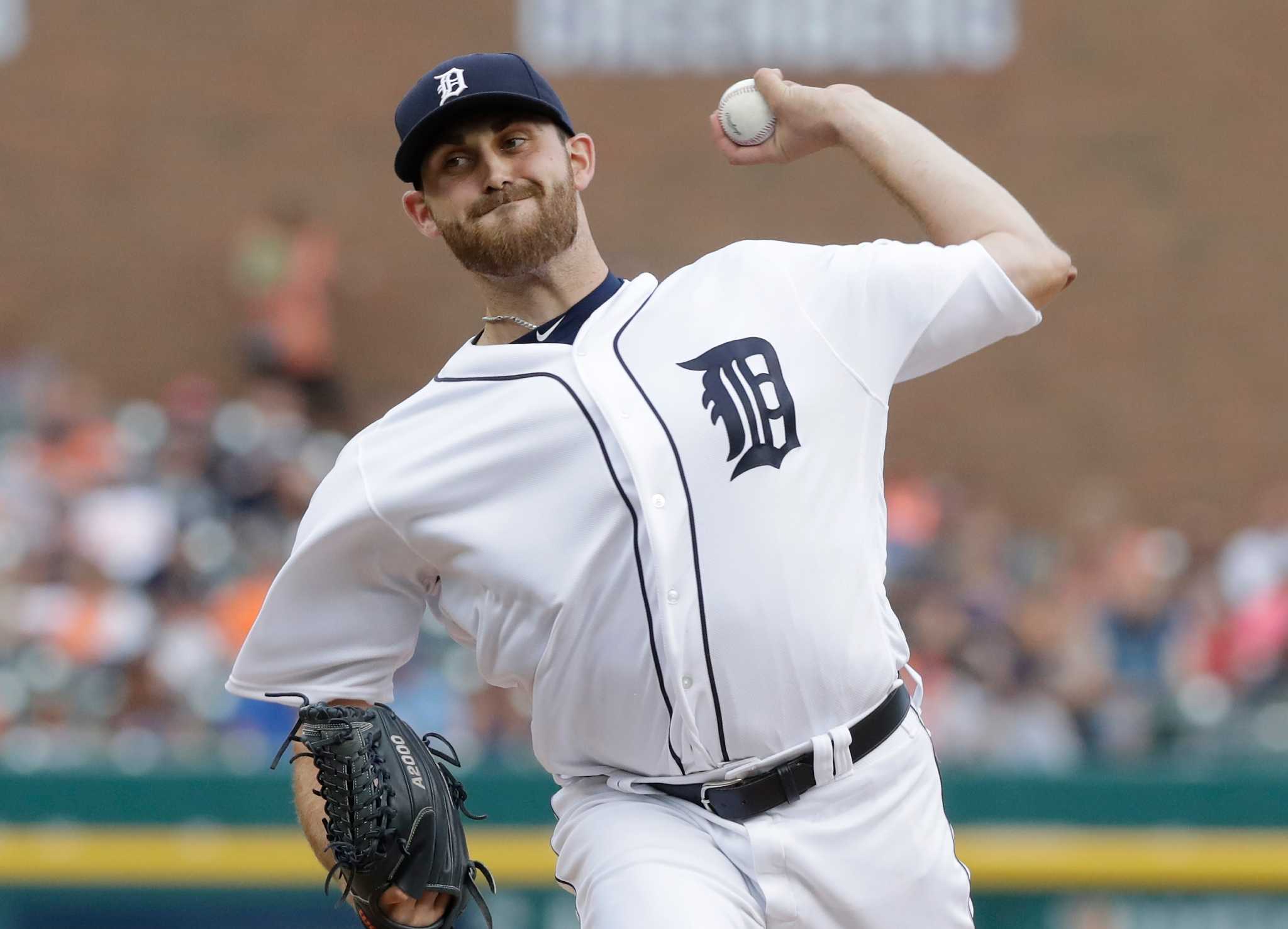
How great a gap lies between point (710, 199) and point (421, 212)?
9.09 meters

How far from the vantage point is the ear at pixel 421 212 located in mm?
3398

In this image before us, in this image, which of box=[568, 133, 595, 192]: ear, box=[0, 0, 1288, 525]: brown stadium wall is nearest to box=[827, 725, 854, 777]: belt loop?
box=[568, 133, 595, 192]: ear

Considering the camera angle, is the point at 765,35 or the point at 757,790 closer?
the point at 757,790

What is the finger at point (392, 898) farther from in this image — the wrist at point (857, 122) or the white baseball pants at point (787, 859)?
the wrist at point (857, 122)

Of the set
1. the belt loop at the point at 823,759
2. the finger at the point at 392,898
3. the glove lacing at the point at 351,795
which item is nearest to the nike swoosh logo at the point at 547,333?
the glove lacing at the point at 351,795

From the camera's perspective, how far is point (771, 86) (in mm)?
3453

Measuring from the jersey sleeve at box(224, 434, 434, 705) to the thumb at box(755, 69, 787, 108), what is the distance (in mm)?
985

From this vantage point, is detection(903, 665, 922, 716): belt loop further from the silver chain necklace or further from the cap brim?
the cap brim

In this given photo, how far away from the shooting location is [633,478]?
3.11m

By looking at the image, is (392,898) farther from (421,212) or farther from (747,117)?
(747,117)

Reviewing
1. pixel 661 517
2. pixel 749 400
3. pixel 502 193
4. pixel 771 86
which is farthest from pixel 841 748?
pixel 771 86

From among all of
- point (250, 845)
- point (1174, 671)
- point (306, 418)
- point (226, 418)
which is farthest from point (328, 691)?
point (306, 418)

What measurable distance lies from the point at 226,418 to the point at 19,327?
10.7 feet

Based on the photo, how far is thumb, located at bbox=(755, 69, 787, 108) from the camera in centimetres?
343
